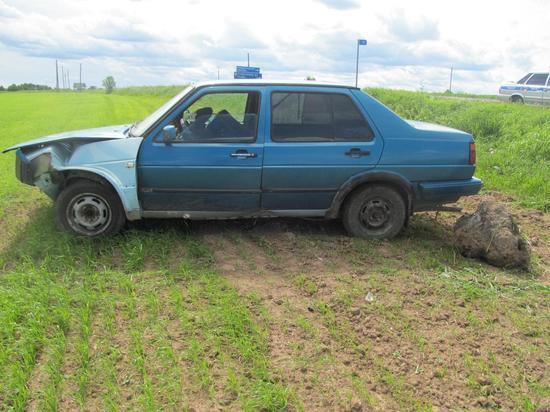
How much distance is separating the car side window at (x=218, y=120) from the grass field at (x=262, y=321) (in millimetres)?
1097

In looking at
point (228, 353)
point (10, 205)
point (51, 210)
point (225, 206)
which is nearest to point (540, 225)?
point (225, 206)

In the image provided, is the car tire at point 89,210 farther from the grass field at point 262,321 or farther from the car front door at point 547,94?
the car front door at point 547,94

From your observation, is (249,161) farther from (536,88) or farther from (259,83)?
(536,88)

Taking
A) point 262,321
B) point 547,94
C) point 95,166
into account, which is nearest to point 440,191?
point 262,321

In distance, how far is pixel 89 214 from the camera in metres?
5.59

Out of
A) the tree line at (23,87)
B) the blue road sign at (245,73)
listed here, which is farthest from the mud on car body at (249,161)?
the tree line at (23,87)

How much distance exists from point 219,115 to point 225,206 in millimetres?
970

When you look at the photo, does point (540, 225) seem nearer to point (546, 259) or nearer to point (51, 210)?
point (546, 259)

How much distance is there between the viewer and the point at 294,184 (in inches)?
221

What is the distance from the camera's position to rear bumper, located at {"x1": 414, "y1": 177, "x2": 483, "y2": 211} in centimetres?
581

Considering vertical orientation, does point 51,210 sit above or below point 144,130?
below

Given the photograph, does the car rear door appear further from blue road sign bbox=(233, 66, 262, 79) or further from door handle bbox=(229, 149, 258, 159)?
door handle bbox=(229, 149, 258, 159)

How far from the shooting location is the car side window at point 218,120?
18.0 feet

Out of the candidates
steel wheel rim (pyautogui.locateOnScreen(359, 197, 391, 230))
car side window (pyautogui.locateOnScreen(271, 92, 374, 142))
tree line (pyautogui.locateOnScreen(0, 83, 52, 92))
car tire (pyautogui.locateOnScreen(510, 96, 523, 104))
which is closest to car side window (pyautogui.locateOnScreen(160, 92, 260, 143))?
car side window (pyautogui.locateOnScreen(271, 92, 374, 142))
